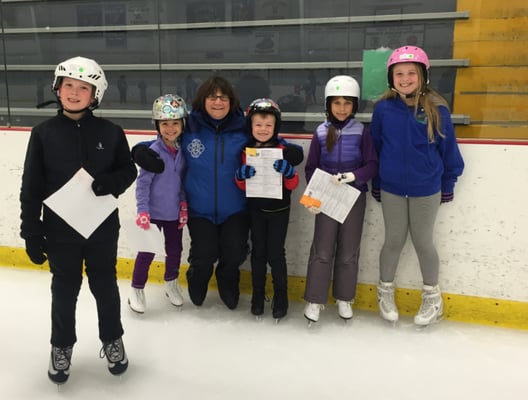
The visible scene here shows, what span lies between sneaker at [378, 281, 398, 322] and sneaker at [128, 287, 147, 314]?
1253 mm

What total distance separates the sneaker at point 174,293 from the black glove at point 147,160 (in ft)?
2.25

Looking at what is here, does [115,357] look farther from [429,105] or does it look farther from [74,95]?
[429,105]

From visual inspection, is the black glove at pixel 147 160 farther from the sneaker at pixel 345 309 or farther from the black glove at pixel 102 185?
the sneaker at pixel 345 309

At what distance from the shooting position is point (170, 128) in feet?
7.72

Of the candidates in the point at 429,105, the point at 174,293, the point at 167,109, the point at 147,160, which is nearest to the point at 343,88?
the point at 429,105

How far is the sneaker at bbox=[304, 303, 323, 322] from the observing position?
2.37 m

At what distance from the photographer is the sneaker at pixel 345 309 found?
94.9 inches

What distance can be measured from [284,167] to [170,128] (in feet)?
2.00

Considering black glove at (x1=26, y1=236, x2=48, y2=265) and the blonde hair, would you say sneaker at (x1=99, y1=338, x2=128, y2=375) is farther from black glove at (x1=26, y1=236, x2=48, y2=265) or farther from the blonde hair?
the blonde hair

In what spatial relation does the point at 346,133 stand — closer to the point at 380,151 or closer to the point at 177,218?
the point at 380,151

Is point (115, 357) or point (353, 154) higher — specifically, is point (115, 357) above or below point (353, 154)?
below

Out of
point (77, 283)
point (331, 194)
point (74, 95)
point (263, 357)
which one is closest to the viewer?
point (74, 95)

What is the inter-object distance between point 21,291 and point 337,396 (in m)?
2.01

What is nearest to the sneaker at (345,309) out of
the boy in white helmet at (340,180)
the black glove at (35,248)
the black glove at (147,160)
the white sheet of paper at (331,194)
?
the boy in white helmet at (340,180)
